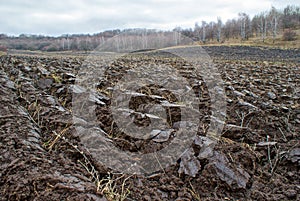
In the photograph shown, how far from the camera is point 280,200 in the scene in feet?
5.56

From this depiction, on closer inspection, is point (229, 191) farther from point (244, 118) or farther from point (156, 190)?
point (244, 118)

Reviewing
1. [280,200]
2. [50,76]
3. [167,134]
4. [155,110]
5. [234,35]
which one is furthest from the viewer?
[234,35]

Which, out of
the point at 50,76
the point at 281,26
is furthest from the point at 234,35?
the point at 50,76

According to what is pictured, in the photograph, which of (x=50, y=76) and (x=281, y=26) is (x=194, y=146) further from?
(x=281, y=26)

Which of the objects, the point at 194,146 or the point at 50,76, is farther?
the point at 50,76

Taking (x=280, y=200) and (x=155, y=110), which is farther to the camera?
(x=155, y=110)

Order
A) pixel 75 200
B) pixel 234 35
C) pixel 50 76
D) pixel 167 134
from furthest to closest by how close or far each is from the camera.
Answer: pixel 234 35, pixel 50 76, pixel 167 134, pixel 75 200

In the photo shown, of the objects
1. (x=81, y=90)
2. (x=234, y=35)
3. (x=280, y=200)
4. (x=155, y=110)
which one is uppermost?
(x=234, y=35)

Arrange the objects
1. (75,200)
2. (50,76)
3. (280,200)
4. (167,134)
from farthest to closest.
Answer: (50,76) → (167,134) → (280,200) → (75,200)

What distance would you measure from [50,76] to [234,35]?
6167cm

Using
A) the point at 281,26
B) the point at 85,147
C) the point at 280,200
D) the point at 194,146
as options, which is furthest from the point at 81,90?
the point at 281,26

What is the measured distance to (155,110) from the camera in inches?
111

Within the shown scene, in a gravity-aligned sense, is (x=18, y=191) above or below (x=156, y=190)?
above

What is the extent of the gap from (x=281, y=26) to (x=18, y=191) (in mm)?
70817
